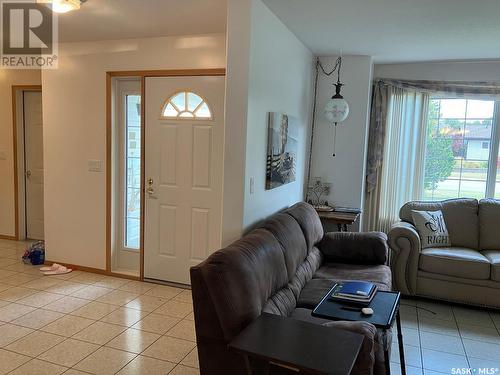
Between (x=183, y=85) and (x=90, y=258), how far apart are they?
210cm

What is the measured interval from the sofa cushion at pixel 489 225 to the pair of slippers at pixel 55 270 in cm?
434

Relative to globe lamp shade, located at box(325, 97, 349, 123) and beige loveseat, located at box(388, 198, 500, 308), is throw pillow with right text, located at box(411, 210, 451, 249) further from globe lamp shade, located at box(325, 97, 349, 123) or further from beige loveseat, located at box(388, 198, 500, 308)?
globe lamp shade, located at box(325, 97, 349, 123)

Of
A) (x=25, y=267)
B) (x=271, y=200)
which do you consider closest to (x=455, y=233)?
(x=271, y=200)

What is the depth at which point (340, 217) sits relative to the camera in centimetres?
416

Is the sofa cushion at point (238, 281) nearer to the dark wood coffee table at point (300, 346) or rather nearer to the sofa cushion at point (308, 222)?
the dark wood coffee table at point (300, 346)

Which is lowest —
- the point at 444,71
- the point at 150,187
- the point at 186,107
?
the point at 150,187

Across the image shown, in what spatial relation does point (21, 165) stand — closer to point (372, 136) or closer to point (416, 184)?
point (372, 136)

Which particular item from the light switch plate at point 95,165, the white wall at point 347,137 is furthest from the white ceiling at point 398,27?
the light switch plate at point 95,165

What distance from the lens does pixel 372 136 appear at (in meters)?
4.89

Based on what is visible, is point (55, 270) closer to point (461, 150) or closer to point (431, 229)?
point (431, 229)

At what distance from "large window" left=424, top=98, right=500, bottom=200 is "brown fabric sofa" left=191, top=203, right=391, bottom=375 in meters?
1.62

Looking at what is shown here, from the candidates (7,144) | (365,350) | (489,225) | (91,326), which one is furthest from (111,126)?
(489,225)

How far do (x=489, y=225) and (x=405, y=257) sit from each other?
104 cm

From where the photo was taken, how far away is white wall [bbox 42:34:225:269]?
408 centimetres
